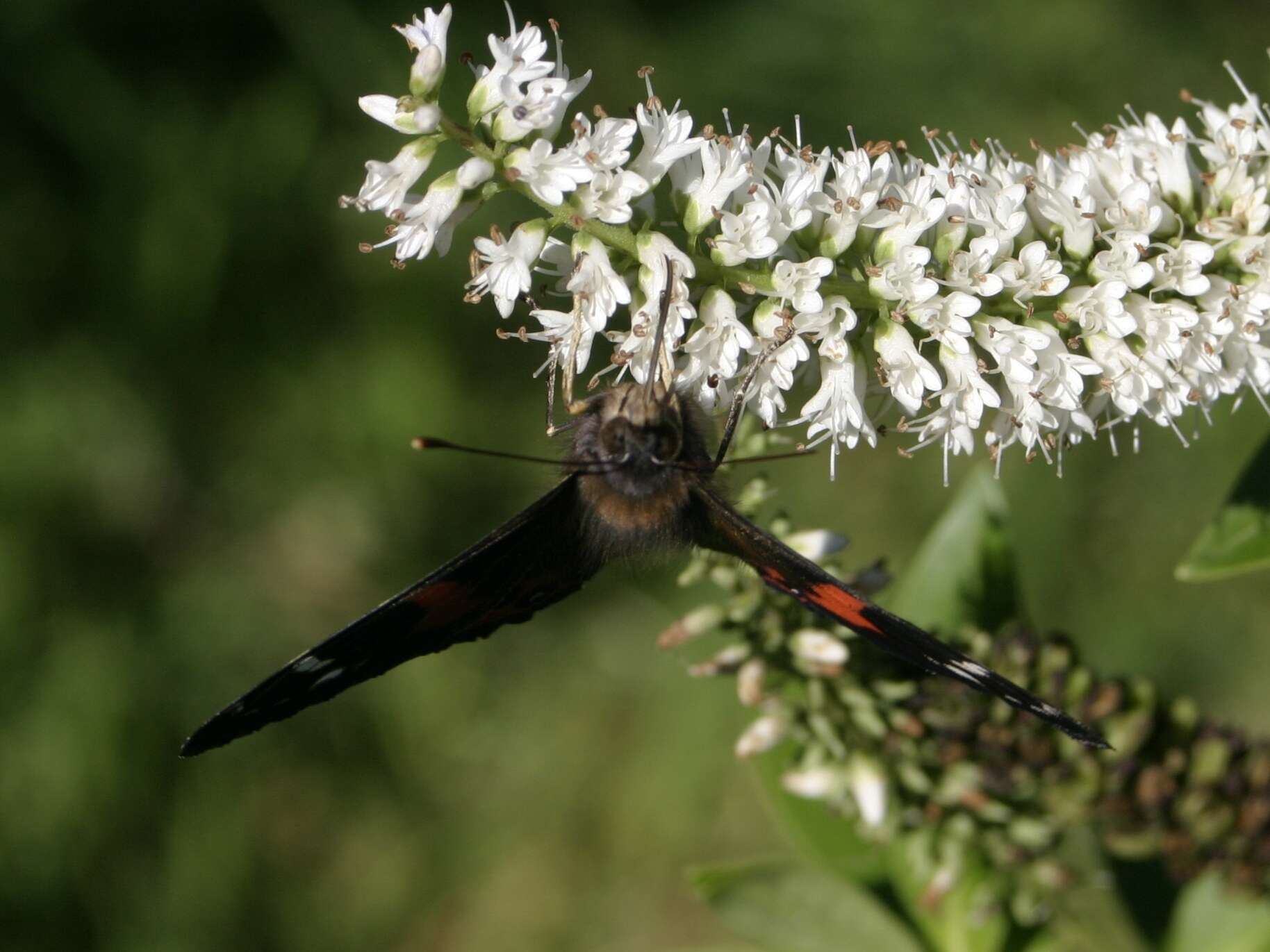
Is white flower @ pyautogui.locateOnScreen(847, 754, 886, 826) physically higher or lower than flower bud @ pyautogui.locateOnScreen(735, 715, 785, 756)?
lower

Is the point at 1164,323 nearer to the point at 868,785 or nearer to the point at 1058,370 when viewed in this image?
the point at 1058,370

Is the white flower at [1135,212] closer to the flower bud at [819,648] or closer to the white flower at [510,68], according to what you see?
the flower bud at [819,648]

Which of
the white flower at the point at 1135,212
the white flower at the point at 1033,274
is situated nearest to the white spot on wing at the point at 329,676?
the white flower at the point at 1033,274

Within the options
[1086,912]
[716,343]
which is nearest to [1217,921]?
[1086,912]

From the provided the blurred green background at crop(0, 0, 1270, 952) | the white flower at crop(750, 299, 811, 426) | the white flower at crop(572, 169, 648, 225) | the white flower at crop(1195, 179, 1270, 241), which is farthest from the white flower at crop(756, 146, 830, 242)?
the blurred green background at crop(0, 0, 1270, 952)

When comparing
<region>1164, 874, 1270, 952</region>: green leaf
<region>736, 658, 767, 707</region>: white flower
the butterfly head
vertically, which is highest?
the butterfly head

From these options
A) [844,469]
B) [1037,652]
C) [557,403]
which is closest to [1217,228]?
[1037,652]

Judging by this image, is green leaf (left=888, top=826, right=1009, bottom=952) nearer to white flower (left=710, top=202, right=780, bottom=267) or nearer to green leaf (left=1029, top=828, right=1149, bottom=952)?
green leaf (left=1029, top=828, right=1149, bottom=952)
